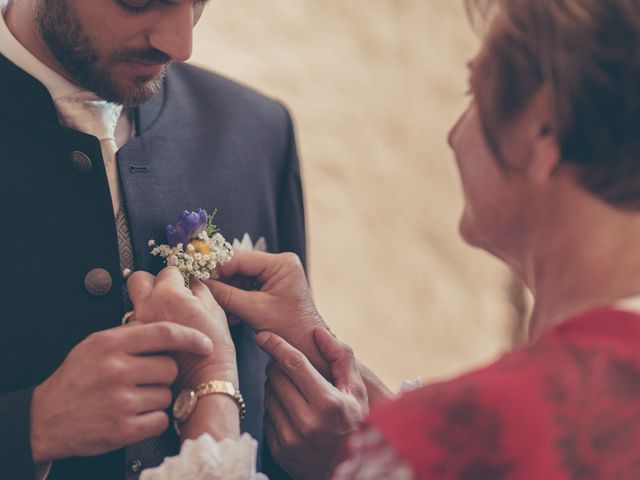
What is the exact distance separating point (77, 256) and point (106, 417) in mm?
A: 288

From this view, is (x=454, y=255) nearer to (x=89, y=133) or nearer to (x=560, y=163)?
(x=89, y=133)

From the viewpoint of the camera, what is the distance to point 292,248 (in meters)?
1.65

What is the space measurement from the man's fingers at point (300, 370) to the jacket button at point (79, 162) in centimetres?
38

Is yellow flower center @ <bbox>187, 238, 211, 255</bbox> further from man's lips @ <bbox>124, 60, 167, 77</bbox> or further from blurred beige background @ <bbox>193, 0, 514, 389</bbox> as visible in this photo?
blurred beige background @ <bbox>193, 0, 514, 389</bbox>

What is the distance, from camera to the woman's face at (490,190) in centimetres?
98

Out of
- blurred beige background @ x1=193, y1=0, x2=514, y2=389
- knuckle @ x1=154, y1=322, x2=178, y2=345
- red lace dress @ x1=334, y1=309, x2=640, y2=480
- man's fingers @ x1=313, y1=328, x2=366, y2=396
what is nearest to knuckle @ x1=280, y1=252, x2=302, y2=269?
man's fingers @ x1=313, y1=328, x2=366, y2=396

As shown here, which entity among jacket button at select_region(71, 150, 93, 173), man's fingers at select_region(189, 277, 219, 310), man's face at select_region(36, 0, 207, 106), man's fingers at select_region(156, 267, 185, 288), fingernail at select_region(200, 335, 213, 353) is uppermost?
man's face at select_region(36, 0, 207, 106)

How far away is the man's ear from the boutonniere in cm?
55

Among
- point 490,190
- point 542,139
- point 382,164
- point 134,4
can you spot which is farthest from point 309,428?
point 382,164

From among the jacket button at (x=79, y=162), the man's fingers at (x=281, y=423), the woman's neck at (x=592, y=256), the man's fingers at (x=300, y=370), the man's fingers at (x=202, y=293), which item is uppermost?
the woman's neck at (x=592, y=256)

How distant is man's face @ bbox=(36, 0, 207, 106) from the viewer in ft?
4.32

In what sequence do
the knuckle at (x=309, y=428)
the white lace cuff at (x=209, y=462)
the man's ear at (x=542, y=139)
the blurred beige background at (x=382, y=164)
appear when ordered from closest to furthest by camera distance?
the man's ear at (x=542, y=139) < the white lace cuff at (x=209, y=462) < the knuckle at (x=309, y=428) < the blurred beige background at (x=382, y=164)

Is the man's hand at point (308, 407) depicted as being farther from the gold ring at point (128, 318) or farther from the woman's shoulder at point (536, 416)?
the woman's shoulder at point (536, 416)

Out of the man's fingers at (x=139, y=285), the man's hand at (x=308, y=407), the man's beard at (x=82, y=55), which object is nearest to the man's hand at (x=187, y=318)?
the man's fingers at (x=139, y=285)
